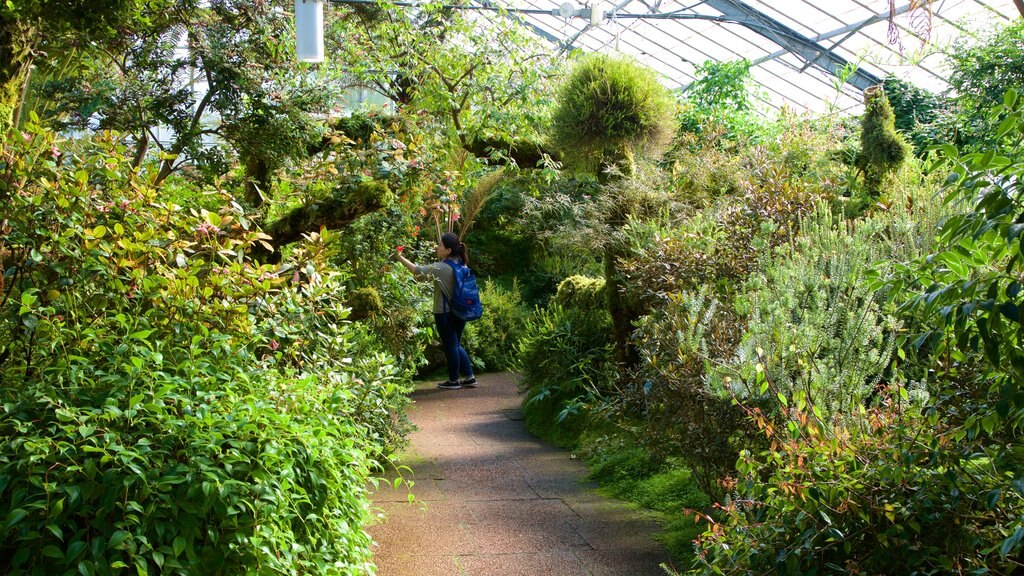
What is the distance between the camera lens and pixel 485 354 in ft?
34.2

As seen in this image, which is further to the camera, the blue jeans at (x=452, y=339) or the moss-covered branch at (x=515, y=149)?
the blue jeans at (x=452, y=339)

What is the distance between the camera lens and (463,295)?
833 cm

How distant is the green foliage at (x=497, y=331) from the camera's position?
10.3 m

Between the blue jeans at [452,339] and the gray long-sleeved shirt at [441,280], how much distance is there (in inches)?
6.6

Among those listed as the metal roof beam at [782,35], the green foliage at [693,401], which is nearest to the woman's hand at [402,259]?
the green foliage at [693,401]

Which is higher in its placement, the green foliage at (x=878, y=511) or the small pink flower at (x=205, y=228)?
the small pink flower at (x=205, y=228)

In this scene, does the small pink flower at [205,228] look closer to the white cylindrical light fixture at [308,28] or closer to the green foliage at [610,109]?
the white cylindrical light fixture at [308,28]

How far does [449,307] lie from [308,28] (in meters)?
4.01

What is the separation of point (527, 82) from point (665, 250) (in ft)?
7.49

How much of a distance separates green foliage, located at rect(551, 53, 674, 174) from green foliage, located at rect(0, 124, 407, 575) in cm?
362

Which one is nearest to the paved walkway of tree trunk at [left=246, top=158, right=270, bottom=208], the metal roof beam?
tree trunk at [left=246, top=158, right=270, bottom=208]

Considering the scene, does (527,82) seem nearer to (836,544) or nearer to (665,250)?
(665,250)

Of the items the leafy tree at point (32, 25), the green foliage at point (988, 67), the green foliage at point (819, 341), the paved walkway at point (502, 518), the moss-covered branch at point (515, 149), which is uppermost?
the green foliage at point (988, 67)

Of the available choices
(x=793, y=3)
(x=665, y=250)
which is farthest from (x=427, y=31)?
(x=793, y=3)
